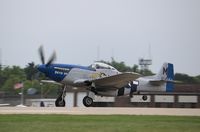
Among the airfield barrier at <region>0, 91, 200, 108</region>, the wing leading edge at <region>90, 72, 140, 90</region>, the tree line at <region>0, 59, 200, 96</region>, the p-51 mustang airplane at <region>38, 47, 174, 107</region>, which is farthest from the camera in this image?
the tree line at <region>0, 59, 200, 96</region>

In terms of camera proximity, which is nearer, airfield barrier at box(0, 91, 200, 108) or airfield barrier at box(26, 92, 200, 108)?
airfield barrier at box(0, 91, 200, 108)

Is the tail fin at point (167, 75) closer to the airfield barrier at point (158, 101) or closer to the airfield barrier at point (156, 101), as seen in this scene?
the airfield barrier at point (156, 101)

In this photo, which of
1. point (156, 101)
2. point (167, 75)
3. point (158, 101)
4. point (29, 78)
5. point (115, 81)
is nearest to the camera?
point (115, 81)

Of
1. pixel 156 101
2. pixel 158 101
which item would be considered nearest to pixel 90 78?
pixel 156 101

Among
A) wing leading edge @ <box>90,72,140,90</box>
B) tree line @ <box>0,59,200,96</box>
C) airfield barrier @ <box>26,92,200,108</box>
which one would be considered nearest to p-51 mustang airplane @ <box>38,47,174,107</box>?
wing leading edge @ <box>90,72,140,90</box>

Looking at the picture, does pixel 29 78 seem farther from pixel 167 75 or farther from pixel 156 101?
pixel 167 75

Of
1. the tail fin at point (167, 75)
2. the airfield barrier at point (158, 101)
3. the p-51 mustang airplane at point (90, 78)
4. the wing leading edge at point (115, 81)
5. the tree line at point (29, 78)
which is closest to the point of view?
the wing leading edge at point (115, 81)

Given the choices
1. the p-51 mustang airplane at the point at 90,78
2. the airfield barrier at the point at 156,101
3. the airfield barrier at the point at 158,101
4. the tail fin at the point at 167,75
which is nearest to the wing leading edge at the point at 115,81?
the p-51 mustang airplane at the point at 90,78

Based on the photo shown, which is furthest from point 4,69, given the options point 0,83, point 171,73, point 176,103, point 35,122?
point 35,122

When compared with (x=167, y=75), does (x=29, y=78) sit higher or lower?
higher

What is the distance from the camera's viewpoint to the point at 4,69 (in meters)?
125

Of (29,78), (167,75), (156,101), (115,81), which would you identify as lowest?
(156,101)

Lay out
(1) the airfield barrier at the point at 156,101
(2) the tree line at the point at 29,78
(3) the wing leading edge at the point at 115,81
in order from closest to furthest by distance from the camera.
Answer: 1. (3) the wing leading edge at the point at 115,81
2. (1) the airfield barrier at the point at 156,101
3. (2) the tree line at the point at 29,78

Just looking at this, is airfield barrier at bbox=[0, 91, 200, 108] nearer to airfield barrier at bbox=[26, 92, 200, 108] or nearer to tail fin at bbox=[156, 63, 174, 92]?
airfield barrier at bbox=[26, 92, 200, 108]
